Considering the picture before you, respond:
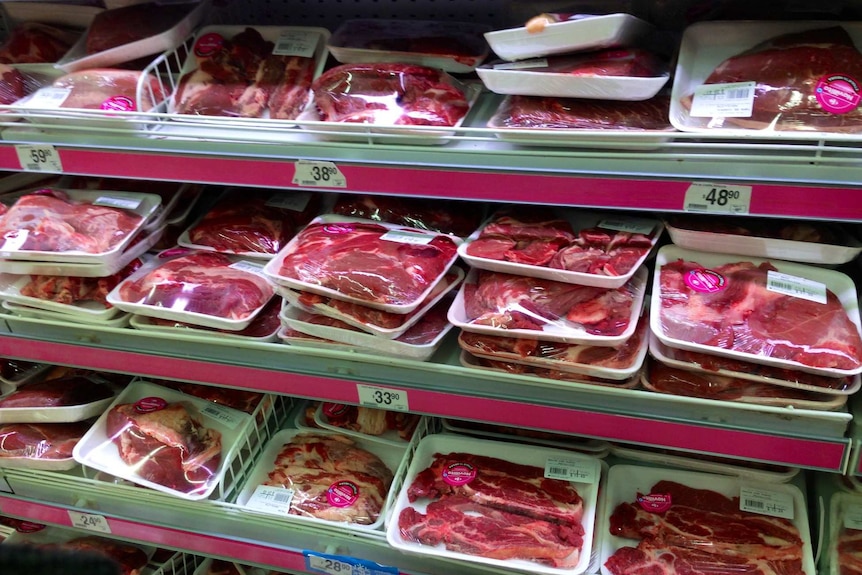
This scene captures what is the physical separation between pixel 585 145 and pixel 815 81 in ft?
1.49

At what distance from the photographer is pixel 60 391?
214 centimetres

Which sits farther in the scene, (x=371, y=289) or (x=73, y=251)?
(x=73, y=251)

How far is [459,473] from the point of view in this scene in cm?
185

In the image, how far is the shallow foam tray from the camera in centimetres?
137

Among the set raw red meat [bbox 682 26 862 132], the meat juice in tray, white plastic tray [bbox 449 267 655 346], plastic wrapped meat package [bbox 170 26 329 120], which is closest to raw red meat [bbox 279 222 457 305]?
white plastic tray [bbox 449 267 655 346]

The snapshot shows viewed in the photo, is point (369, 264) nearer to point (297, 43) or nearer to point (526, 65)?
point (526, 65)

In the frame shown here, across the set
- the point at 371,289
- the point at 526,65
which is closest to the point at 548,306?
the point at 371,289

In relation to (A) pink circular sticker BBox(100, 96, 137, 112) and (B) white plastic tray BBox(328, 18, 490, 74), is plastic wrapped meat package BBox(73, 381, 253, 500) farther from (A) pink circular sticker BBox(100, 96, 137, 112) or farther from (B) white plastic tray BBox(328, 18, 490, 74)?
(B) white plastic tray BBox(328, 18, 490, 74)

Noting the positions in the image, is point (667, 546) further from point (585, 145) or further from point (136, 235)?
point (136, 235)

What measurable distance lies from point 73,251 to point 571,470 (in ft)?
4.55

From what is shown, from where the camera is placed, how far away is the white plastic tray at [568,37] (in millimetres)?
1374

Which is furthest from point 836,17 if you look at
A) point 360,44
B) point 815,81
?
point 360,44

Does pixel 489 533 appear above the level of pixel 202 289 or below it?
below

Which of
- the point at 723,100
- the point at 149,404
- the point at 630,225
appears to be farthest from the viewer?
the point at 149,404
